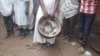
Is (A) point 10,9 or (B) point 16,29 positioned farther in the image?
(B) point 16,29

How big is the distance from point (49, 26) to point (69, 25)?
672 millimetres

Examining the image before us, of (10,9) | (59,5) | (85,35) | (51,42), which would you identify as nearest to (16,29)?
(10,9)

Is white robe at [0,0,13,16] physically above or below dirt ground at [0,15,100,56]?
above

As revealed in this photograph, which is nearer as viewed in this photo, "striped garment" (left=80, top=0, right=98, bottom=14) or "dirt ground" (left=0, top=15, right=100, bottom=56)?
"striped garment" (left=80, top=0, right=98, bottom=14)

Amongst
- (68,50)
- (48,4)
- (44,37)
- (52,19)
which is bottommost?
(68,50)

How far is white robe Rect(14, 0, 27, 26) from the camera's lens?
5.05 m

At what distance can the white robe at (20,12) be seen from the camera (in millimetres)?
5051

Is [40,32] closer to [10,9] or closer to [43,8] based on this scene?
[43,8]

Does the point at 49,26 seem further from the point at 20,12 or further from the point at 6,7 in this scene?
the point at 6,7

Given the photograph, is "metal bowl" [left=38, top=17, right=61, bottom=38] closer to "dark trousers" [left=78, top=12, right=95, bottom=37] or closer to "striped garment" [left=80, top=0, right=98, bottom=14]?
"dark trousers" [left=78, top=12, right=95, bottom=37]

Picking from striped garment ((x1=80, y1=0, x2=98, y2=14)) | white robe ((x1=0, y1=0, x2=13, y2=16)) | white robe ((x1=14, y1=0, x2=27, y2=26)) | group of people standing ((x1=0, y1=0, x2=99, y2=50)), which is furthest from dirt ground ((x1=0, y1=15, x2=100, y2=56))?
striped garment ((x1=80, y1=0, x2=98, y2=14))

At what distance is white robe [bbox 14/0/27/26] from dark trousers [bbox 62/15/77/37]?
3.27 feet

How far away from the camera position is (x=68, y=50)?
489 centimetres

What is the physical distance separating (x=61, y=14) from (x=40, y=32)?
0.74 m
